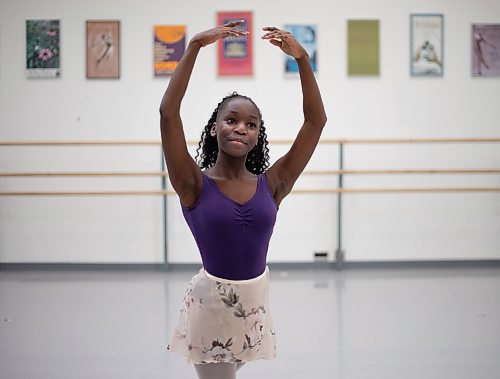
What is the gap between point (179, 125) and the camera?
4.65 feet

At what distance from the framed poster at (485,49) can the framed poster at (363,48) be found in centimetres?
83

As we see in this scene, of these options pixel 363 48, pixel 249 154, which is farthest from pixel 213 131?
pixel 363 48

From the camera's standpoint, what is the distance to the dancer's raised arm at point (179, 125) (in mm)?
1388

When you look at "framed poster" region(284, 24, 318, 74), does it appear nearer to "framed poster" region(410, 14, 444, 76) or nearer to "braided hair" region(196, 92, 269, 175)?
"framed poster" region(410, 14, 444, 76)

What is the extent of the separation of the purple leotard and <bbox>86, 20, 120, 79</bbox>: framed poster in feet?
14.2

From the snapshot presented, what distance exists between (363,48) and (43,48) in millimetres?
2692

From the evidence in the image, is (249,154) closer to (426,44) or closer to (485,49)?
(426,44)

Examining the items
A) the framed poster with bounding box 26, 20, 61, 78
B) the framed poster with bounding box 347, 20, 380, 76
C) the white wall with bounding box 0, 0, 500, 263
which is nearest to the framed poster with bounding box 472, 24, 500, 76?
the white wall with bounding box 0, 0, 500, 263

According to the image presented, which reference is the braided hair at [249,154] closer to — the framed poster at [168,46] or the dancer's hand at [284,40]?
the dancer's hand at [284,40]

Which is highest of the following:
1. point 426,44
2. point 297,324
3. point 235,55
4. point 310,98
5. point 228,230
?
point 426,44

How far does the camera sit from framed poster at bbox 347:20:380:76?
217 inches

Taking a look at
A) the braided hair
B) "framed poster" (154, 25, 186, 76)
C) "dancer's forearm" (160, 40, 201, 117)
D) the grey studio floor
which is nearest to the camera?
"dancer's forearm" (160, 40, 201, 117)

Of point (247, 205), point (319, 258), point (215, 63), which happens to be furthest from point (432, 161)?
point (247, 205)

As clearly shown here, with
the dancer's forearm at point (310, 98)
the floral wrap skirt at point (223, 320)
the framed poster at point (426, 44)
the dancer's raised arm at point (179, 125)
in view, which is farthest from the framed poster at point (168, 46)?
the floral wrap skirt at point (223, 320)
